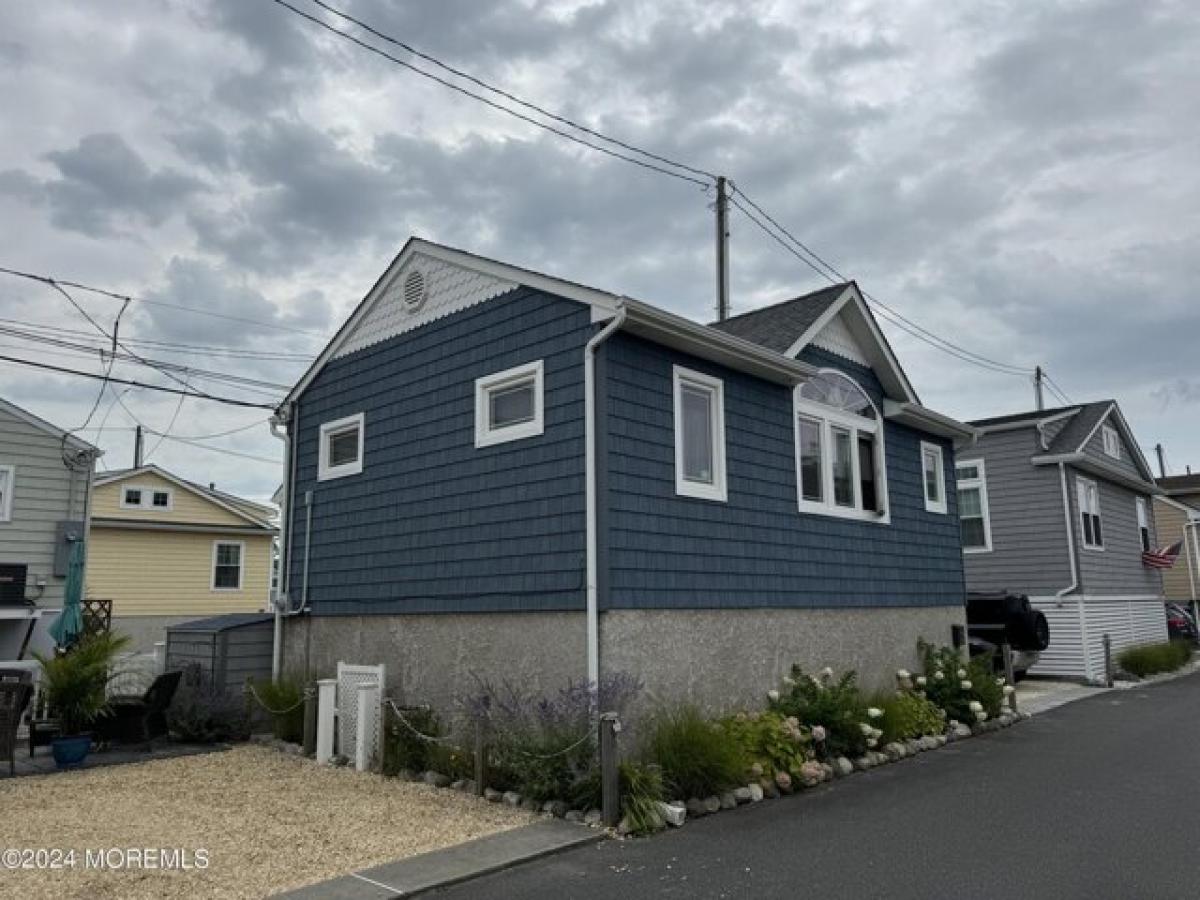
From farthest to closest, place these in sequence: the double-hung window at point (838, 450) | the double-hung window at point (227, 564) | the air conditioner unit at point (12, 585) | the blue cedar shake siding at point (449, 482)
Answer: the double-hung window at point (227, 564) → the air conditioner unit at point (12, 585) → the double-hung window at point (838, 450) → the blue cedar shake siding at point (449, 482)

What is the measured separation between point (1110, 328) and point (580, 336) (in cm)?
1496

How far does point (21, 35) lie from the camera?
9.11 metres

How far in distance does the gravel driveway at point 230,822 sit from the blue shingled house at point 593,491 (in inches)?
62.6

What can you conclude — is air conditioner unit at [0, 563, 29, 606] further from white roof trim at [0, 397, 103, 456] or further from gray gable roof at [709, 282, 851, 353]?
gray gable roof at [709, 282, 851, 353]

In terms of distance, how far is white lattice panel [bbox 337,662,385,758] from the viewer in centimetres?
Answer: 898

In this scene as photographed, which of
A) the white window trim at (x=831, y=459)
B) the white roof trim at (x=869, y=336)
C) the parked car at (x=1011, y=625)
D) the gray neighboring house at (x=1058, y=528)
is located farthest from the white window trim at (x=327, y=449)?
the gray neighboring house at (x=1058, y=528)

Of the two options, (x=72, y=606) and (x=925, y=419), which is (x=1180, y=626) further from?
(x=72, y=606)

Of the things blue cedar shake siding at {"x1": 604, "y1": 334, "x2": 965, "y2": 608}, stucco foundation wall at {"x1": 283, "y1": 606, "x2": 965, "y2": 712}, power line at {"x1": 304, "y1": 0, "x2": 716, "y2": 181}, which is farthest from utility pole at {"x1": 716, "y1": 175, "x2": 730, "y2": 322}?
stucco foundation wall at {"x1": 283, "y1": 606, "x2": 965, "y2": 712}

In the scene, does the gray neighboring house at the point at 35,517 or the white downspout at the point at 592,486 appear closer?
the white downspout at the point at 592,486

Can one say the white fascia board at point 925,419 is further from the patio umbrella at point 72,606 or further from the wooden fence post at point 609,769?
the patio umbrella at point 72,606

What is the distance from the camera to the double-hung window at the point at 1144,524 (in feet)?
75.0

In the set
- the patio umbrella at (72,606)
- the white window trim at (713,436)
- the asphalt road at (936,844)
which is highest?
the white window trim at (713,436)

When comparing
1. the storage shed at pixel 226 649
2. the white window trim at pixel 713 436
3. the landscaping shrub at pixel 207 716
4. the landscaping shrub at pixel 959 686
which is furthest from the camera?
the landscaping shrub at pixel 959 686

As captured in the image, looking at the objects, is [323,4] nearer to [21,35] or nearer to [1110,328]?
[21,35]
